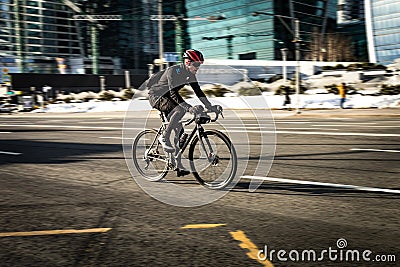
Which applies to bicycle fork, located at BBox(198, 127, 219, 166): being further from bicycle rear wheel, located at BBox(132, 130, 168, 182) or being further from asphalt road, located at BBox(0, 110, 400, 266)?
bicycle rear wheel, located at BBox(132, 130, 168, 182)

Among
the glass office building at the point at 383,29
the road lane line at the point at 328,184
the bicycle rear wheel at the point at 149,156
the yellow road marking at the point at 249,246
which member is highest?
the glass office building at the point at 383,29

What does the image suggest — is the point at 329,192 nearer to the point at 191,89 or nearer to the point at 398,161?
the point at 191,89

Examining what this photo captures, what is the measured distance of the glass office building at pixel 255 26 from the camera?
78.1 metres

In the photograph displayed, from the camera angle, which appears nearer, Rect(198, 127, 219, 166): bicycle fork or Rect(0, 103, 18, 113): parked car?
Rect(198, 127, 219, 166): bicycle fork

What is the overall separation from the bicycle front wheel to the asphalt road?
228 millimetres

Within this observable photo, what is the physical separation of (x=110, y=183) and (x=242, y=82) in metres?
2.61

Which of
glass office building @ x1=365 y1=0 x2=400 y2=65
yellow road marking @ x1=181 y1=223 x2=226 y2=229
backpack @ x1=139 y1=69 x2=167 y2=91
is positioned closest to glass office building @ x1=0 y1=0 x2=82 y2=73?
glass office building @ x1=365 y1=0 x2=400 y2=65

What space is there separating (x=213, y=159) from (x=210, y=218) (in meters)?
1.38

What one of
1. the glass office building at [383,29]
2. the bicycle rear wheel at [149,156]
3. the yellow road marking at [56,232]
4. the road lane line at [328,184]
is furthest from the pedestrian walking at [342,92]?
the glass office building at [383,29]

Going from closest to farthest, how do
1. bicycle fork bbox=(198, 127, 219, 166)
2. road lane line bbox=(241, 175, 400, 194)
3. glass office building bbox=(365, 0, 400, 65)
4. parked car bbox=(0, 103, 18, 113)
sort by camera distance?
road lane line bbox=(241, 175, 400, 194) → bicycle fork bbox=(198, 127, 219, 166) → parked car bbox=(0, 103, 18, 113) → glass office building bbox=(365, 0, 400, 65)

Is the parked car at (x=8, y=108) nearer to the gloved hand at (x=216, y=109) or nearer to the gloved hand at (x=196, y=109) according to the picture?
the gloved hand at (x=196, y=109)

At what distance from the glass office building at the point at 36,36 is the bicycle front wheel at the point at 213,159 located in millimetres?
80876

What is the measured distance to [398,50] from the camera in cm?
7694

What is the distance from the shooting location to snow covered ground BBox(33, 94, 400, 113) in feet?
19.7
